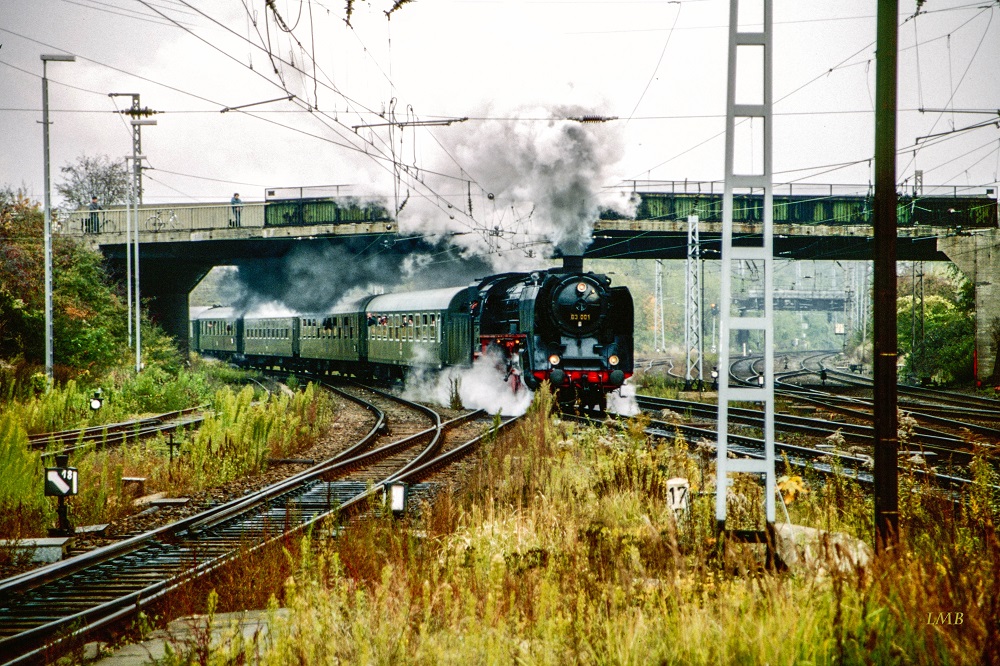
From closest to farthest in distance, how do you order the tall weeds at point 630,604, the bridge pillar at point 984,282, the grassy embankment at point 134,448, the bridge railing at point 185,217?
the tall weeds at point 630,604 → the grassy embankment at point 134,448 → the bridge pillar at point 984,282 → the bridge railing at point 185,217

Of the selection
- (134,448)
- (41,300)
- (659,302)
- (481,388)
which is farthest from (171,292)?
(659,302)

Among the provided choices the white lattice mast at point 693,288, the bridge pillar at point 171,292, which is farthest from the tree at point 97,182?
the white lattice mast at point 693,288

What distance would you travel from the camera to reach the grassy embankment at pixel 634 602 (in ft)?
12.3

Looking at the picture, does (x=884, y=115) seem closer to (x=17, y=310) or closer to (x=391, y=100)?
(x=391, y=100)

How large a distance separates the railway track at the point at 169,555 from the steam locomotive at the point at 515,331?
16.7 ft

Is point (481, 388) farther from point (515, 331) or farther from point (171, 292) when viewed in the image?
point (171, 292)

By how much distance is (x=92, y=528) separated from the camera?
27.0 feet

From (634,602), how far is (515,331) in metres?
14.7

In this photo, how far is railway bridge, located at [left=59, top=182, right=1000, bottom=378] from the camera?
29.9 m

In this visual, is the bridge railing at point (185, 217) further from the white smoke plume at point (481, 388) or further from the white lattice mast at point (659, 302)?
the white lattice mast at point (659, 302)

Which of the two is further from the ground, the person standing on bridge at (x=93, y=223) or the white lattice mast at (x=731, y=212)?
the person standing on bridge at (x=93, y=223)

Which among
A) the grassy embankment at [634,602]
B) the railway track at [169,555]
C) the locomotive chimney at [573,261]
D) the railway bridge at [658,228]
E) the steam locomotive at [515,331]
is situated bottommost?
the railway track at [169,555]

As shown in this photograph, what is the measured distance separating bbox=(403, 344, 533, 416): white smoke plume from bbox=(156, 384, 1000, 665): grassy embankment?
41.2 feet

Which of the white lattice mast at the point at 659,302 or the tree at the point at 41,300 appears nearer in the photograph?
the tree at the point at 41,300
